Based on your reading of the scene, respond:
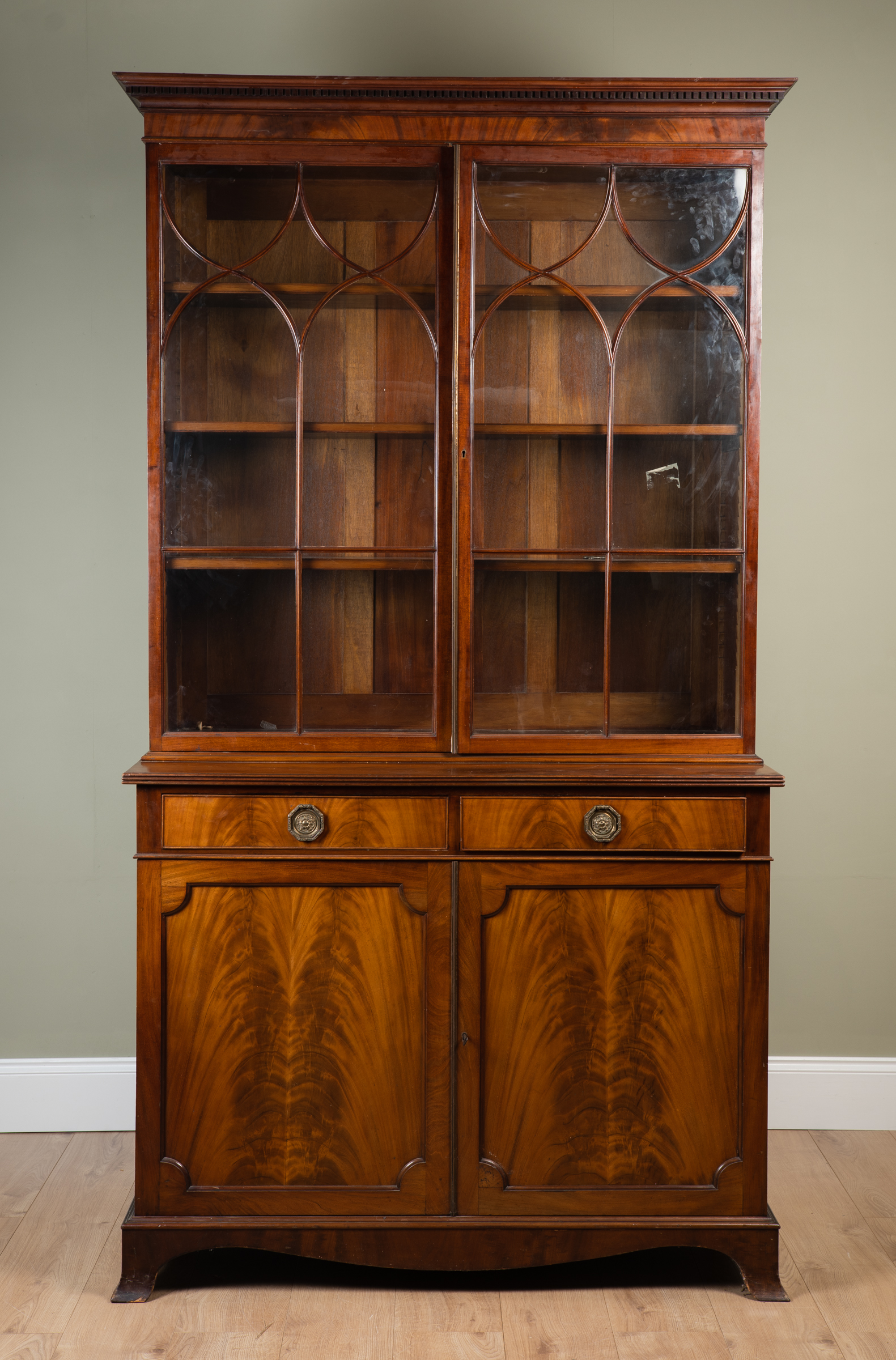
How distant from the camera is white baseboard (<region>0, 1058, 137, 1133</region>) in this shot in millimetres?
2443

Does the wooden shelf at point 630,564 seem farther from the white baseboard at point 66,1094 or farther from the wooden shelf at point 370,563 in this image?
the white baseboard at point 66,1094

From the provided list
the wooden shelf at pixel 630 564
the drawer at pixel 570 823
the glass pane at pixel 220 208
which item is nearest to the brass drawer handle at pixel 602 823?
the drawer at pixel 570 823

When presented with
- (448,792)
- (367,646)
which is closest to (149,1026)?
(448,792)

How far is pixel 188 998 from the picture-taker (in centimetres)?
187

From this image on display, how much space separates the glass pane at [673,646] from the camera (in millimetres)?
1925

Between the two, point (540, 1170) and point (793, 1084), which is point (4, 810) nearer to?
point (540, 1170)

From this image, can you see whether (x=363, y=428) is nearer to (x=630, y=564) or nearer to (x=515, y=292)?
(x=515, y=292)

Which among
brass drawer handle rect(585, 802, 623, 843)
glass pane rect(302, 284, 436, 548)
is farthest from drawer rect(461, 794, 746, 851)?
glass pane rect(302, 284, 436, 548)

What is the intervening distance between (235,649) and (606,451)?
2.63 feet

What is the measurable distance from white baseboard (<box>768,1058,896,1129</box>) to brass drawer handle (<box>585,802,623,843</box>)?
1.04 meters

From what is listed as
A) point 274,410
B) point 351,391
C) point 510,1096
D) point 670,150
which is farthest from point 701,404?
point 510,1096

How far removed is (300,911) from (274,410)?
943 mm

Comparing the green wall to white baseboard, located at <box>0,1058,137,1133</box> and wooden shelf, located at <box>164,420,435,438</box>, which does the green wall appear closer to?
white baseboard, located at <box>0,1058,137,1133</box>

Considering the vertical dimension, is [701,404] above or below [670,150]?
below
